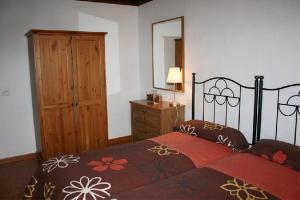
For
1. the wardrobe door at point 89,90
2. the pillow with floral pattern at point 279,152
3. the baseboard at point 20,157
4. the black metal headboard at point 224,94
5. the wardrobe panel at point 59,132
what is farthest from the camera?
the baseboard at point 20,157

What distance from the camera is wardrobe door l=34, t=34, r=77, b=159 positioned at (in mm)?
3281

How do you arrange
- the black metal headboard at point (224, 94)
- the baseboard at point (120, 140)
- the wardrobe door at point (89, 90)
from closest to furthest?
the black metal headboard at point (224, 94), the wardrobe door at point (89, 90), the baseboard at point (120, 140)

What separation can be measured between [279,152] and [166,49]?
7.48 feet

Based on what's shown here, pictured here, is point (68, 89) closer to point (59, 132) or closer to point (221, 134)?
point (59, 132)

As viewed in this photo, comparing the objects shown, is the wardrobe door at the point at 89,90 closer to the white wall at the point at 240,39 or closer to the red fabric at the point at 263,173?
the white wall at the point at 240,39

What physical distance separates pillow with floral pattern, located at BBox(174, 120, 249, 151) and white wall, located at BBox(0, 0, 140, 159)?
1.96 meters

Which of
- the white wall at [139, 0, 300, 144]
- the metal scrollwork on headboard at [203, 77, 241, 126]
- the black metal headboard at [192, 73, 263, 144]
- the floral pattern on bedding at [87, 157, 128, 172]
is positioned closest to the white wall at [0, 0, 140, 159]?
the white wall at [139, 0, 300, 144]

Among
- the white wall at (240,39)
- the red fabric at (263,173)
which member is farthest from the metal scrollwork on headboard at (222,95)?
the red fabric at (263,173)

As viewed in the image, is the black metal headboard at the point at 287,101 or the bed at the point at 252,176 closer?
the bed at the point at 252,176

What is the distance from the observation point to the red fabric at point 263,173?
1677 millimetres

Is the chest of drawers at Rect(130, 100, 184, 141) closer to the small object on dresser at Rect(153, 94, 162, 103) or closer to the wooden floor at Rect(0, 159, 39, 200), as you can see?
the small object on dresser at Rect(153, 94, 162, 103)

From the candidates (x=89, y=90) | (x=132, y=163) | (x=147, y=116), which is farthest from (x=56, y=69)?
(x=132, y=163)

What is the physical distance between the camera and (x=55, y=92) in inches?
134

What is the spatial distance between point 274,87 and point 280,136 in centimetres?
48
